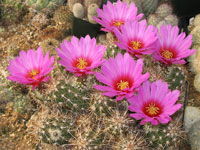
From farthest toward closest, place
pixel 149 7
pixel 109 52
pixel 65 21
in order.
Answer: pixel 65 21, pixel 149 7, pixel 109 52

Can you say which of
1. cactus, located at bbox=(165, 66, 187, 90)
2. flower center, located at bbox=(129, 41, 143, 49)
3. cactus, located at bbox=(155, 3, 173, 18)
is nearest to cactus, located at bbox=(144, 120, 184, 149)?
cactus, located at bbox=(165, 66, 187, 90)

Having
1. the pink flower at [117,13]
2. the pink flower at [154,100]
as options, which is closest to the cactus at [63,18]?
the pink flower at [117,13]

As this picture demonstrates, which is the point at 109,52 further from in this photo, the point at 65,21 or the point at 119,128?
the point at 65,21

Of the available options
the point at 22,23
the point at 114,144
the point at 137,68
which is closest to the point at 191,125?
the point at 114,144

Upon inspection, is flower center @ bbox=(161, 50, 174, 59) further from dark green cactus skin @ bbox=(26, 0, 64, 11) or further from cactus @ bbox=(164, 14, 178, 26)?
dark green cactus skin @ bbox=(26, 0, 64, 11)

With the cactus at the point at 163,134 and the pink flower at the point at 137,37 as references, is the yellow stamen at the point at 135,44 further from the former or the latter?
the cactus at the point at 163,134

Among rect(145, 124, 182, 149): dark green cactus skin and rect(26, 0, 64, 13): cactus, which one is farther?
rect(26, 0, 64, 13): cactus
